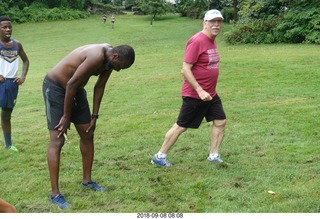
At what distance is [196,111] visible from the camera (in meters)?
5.66

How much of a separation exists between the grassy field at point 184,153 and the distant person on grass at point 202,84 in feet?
1.30

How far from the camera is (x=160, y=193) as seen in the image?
4.86m

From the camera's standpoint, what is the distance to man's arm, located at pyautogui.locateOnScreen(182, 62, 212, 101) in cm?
525

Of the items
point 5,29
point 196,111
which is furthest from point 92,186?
point 5,29

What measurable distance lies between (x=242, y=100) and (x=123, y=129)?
10.9ft

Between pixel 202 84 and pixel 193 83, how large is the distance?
259 millimetres

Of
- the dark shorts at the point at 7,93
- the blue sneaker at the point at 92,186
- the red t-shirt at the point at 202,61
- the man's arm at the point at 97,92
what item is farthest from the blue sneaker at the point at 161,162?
the dark shorts at the point at 7,93

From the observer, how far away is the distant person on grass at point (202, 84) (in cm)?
537

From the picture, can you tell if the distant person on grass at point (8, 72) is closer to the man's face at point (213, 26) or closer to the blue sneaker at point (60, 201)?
the blue sneaker at point (60, 201)

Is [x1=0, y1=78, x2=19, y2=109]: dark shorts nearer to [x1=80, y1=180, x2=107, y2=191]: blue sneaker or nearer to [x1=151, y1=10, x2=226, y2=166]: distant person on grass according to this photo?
[x1=80, y1=180, x2=107, y2=191]: blue sneaker

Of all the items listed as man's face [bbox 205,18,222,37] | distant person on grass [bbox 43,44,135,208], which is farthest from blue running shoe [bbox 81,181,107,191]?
man's face [bbox 205,18,222,37]

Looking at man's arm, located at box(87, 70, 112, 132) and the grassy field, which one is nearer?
the grassy field

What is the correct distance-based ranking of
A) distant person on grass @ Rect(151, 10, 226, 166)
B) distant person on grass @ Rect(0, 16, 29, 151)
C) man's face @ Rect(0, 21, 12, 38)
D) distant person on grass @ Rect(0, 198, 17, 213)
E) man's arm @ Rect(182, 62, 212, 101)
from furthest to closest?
distant person on grass @ Rect(0, 16, 29, 151) < man's face @ Rect(0, 21, 12, 38) < distant person on grass @ Rect(151, 10, 226, 166) < man's arm @ Rect(182, 62, 212, 101) < distant person on grass @ Rect(0, 198, 17, 213)

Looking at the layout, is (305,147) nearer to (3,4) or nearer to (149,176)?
(149,176)
